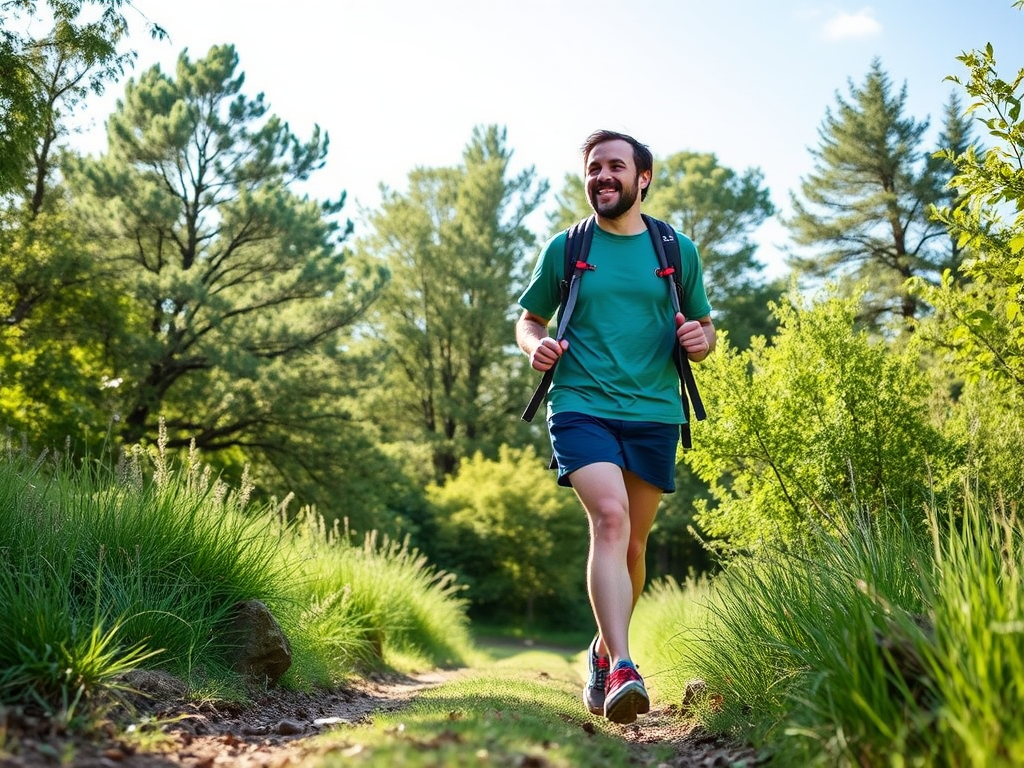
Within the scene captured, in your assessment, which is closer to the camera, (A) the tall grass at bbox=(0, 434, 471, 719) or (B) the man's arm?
(A) the tall grass at bbox=(0, 434, 471, 719)

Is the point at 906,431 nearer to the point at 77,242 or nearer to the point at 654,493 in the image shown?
the point at 654,493

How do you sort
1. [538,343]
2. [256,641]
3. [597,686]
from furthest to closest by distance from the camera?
1. [256,641]
2. [538,343]
3. [597,686]

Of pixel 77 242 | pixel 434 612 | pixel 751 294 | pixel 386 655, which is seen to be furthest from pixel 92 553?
pixel 751 294

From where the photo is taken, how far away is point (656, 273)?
455 centimetres

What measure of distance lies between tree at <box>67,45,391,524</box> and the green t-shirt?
1652cm

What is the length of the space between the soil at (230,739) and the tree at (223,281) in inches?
628

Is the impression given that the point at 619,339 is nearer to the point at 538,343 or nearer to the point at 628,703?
the point at 538,343

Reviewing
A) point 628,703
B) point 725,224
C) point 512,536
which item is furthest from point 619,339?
point 725,224

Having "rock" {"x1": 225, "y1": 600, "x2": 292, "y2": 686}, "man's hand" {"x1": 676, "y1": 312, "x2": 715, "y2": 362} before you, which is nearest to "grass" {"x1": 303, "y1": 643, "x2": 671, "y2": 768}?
"rock" {"x1": 225, "y1": 600, "x2": 292, "y2": 686}

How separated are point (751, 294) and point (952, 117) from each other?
933cm

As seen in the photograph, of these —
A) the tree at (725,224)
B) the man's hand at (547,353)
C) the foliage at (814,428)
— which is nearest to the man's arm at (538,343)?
the man's hand at (547,353)

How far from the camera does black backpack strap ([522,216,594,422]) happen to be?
441 cm

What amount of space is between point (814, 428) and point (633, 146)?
3.45m

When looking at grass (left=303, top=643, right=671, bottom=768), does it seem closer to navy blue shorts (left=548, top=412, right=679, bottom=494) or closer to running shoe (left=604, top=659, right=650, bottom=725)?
running shoe (left=604, top=659, right=650, bottom=725)
